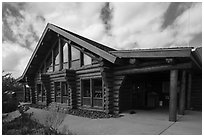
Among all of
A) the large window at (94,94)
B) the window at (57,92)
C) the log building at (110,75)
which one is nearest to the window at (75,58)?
the log building at (110,75)

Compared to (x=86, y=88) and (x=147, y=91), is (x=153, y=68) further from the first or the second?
(x=86, y=88)

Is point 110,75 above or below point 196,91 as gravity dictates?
above

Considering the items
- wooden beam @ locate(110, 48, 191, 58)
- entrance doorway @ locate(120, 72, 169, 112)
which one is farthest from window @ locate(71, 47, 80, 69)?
entrance doorway @ locate(120, 72, 169, 112)

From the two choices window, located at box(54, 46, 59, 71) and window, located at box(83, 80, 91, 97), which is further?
window, located at box(54, 46, 59, 71)

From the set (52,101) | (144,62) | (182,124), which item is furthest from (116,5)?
(52,101)

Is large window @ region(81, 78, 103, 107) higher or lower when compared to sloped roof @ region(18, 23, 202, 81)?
lower

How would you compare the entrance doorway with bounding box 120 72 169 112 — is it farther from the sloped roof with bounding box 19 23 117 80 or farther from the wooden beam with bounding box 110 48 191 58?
the sloped roof with bounding box 19 23 117 80

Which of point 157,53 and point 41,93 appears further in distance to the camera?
point 41,93

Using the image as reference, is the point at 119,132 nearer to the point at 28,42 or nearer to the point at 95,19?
the point at 95,19

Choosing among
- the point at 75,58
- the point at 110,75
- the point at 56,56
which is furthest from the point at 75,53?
the point at 110,75

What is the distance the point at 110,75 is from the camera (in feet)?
29.6

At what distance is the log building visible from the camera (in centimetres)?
706

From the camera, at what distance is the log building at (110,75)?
7059mm

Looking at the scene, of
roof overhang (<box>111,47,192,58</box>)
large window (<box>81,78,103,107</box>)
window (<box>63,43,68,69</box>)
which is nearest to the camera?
roof overhang (<box>111,47,192,58</box>)
